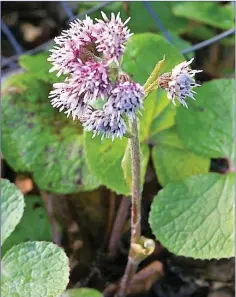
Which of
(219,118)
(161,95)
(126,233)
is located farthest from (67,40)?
(126,233)

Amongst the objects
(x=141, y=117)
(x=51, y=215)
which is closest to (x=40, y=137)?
(x=51, y=215)

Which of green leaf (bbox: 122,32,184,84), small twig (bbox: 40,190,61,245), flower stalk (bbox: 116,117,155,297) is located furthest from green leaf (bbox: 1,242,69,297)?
green leaf (bbox: 122,32,184,84)

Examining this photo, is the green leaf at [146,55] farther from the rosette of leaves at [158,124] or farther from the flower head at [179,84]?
the flower head at [179,84]

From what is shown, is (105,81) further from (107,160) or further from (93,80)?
(107,160)

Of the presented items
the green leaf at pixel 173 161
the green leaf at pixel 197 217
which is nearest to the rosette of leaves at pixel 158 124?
the green leaf at pixel 173 161

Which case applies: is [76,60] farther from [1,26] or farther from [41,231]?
[1,26]

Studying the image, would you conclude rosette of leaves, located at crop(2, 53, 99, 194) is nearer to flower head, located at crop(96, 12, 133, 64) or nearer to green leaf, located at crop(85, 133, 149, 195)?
green leaf, located at crop(85, 133, 149, 195)
